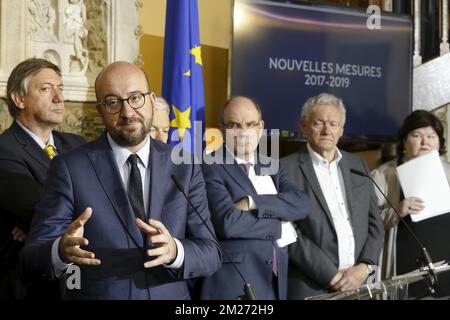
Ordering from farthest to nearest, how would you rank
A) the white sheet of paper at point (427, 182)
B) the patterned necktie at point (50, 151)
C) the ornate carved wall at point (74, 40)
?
the ornate carved wall at point (74, 40) → the white sheet of paper at point (427, 182) → the patterned necktie at point (50, 151)

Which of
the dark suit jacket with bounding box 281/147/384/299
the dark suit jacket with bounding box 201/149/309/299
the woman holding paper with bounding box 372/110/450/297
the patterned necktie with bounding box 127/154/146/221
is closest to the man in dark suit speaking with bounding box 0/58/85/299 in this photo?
the patterned necktie with bounding box 127/154/146/221

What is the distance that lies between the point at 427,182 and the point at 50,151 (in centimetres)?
203

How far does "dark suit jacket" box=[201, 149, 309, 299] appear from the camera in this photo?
3.43 meters

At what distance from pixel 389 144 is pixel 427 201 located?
1.96 m

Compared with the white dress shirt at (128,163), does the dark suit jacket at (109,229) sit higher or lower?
lower

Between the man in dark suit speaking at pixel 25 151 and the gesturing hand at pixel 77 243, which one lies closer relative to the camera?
the gesturing hand at pixel 77 243

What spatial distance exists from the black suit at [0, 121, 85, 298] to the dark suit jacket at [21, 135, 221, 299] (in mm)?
428

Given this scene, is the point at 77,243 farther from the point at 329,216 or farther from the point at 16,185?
the point at 329,216

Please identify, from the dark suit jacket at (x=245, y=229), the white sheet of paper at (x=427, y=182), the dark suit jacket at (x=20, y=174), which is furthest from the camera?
the white sheet of paper at (x=427, y=182)

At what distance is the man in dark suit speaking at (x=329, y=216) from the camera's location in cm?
374

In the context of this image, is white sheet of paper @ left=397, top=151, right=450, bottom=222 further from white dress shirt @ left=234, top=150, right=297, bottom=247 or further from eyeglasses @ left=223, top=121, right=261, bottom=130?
eyeglasses @ left=223, top=121, right=261, bottom=130

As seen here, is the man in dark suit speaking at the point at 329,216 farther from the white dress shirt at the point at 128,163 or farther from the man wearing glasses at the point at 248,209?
the white dress shirt at the point at 128,163

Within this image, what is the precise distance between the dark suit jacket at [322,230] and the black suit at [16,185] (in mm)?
1294

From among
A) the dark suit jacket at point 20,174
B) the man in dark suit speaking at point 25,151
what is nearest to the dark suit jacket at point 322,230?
the man in dark suit speaking at point 25,151
